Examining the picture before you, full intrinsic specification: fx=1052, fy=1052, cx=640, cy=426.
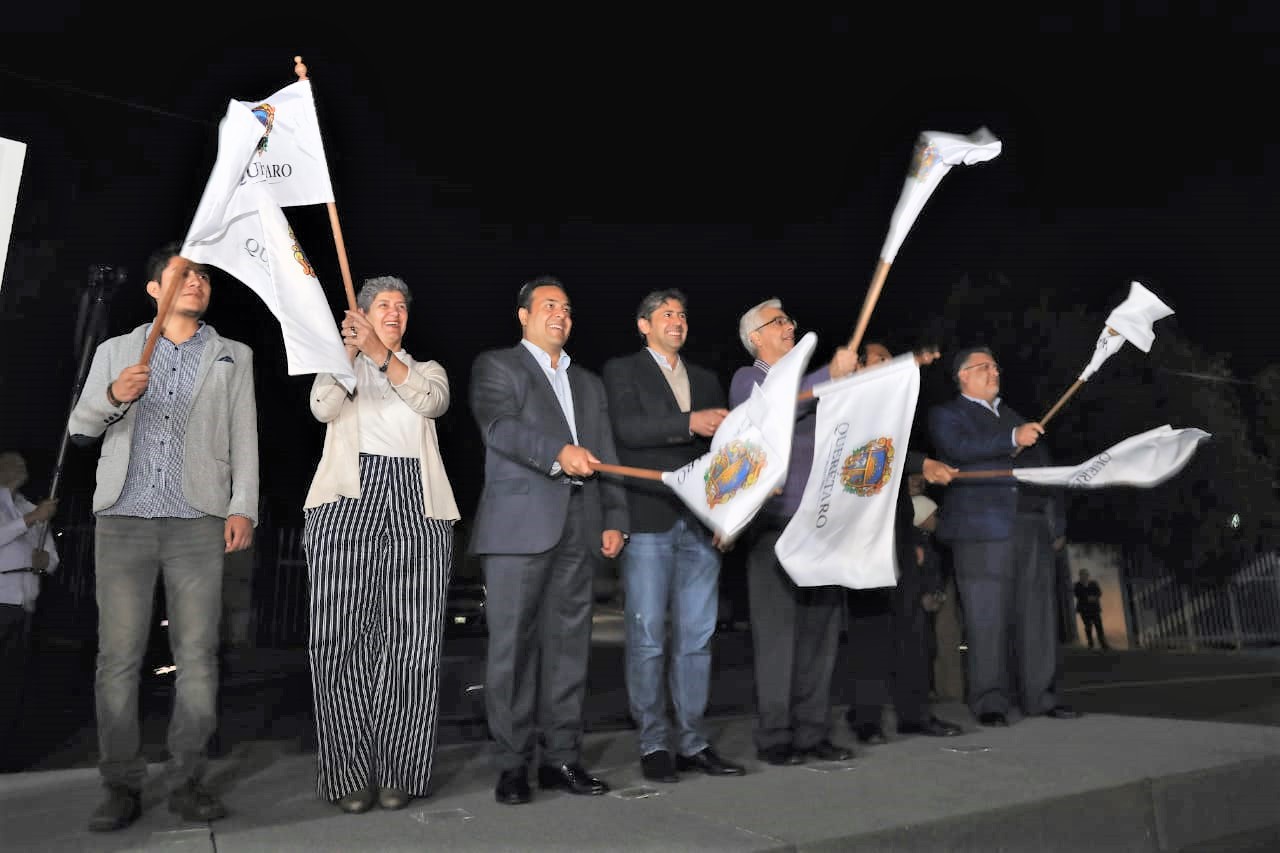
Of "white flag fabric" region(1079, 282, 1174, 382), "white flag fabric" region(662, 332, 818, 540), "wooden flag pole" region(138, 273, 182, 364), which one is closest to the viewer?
"wooden flag pole" region(138, 273, 182, 364)

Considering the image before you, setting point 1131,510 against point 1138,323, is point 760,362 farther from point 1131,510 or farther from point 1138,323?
point 1131,510

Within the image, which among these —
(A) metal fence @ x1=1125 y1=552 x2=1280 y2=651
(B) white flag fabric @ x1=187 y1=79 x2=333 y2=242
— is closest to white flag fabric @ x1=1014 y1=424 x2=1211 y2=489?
(B) white flag fabric @ x1=187 y1=79 x2=333 y2=242

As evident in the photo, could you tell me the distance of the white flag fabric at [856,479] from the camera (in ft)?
13.6

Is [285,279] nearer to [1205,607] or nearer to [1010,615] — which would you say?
[1010,615]

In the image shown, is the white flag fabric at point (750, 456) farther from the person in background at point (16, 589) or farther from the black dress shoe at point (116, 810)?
the person in background at point (16, 589)

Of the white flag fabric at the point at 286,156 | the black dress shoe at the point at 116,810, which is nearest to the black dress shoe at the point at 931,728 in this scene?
the black dress shoe at the point at 116,810

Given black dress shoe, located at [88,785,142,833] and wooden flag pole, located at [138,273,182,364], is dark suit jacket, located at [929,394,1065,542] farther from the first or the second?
black dress shoe, located at [88,785,142,833]

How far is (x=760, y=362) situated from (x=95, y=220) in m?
7.71

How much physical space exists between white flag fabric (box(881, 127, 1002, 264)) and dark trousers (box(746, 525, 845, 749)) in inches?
53.0

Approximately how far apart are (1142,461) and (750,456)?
2.75 meters

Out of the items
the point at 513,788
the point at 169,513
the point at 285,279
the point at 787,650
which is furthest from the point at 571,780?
the point at 285,279

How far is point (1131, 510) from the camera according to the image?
66.8 feet

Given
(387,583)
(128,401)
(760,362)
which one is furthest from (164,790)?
(760,362)

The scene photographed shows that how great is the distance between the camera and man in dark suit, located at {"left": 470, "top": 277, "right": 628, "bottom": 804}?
12.8 ft
